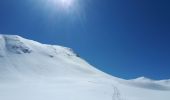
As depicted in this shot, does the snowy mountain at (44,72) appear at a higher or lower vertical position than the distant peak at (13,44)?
lower

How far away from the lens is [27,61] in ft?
331

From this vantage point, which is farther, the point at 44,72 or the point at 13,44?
the point at 13,44

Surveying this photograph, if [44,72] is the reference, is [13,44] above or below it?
above

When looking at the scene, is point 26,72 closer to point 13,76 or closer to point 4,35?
point 13,76

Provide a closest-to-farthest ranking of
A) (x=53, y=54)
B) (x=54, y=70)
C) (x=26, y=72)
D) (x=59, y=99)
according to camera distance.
→ (x=59, y=99), (x=26, y=72), (x=54, y=70), (x=53, y=54)

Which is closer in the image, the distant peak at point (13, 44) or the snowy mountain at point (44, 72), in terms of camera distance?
the snowy mountain at point (44, 72)

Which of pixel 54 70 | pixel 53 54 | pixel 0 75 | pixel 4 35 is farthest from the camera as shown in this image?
pixel 4 35

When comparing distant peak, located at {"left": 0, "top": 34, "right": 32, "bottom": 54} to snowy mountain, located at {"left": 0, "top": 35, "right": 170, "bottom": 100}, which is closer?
snowy mountain, located at {"left": 0, "top": 35, "right": 170, "bottom": 100}

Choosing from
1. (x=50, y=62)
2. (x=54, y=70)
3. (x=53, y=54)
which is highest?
(x=53, y=54)

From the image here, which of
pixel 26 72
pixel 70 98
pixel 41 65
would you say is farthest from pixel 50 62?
pixel 70 98

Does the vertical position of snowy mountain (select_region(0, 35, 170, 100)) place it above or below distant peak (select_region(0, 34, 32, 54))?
below

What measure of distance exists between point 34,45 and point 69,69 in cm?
3548

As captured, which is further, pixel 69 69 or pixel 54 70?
pixel 69 69

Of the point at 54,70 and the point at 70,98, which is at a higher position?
the point at 54,70
